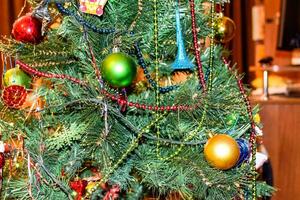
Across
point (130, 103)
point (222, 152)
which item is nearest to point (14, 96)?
point (130, 103)

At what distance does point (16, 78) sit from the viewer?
2.42 ft

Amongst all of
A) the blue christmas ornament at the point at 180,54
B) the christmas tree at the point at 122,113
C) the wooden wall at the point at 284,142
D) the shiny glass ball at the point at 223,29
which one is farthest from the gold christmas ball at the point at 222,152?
the wooden wall at the point at 284,142

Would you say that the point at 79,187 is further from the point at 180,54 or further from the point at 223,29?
the point at 223,29

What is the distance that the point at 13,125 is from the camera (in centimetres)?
69

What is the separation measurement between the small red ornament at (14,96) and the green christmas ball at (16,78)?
0.05 m

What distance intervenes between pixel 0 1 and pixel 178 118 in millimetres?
1087

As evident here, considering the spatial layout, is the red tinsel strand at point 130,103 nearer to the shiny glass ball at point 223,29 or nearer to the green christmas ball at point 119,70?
the green christmas ball at point 119,70

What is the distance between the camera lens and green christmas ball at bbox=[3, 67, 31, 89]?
2.41 ft

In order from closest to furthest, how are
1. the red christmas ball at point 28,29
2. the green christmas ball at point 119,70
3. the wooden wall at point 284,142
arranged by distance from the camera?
the green christmas ball at point 119,70
the red christmas ball at point 28,29
the wooden wall at point 284,142

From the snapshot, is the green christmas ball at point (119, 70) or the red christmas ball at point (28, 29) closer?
the green christmas ball at point (119, 70)

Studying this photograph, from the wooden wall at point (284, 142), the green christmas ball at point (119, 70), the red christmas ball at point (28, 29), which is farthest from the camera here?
the wooden wall at point (284, 142)

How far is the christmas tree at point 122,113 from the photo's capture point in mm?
650

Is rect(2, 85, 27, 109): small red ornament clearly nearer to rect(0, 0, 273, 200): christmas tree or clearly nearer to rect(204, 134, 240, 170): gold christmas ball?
rect(0, 0, 273, 200): christmas tree

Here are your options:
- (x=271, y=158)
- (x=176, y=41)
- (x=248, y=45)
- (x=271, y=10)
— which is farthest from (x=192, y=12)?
(x=271, y=10)
